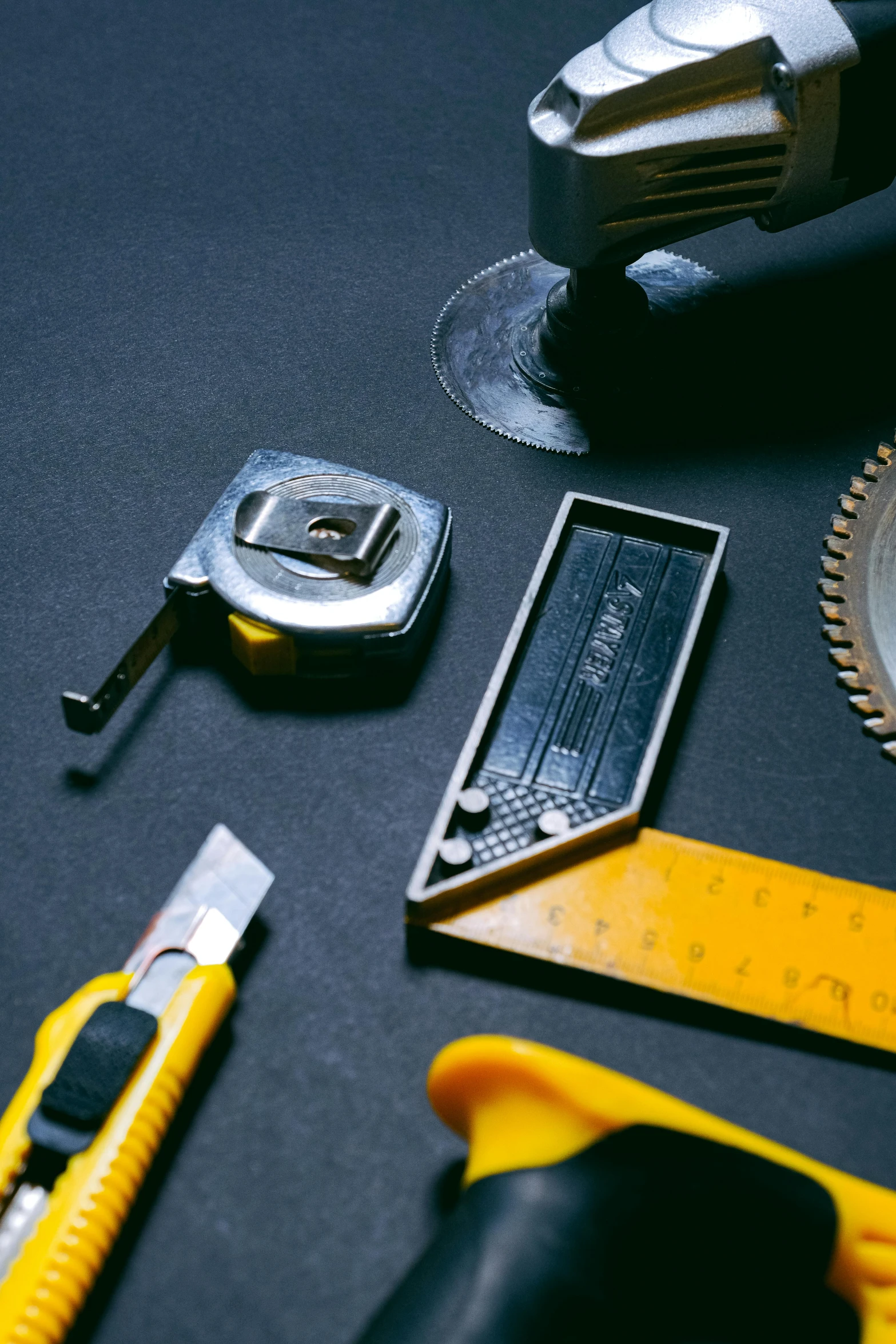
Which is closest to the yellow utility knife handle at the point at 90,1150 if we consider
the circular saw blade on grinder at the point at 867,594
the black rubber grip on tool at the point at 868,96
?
the circular saw blade on grinder at the point at 867,594

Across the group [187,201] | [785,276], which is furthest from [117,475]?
[785,276]

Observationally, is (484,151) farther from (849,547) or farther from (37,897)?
(37,897)

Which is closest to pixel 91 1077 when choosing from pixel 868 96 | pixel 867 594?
pixel 867 594

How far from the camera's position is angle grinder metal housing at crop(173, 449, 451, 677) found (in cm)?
93

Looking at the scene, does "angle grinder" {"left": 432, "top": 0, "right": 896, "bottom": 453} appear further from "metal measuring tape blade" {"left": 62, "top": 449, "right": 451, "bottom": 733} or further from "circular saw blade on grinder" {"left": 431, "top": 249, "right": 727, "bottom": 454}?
"metal measuring tape blade" {"left": 62, "top": 449, "right": 451, "bottom": 733}

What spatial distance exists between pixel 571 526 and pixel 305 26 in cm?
89

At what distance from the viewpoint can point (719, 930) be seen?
841 mm

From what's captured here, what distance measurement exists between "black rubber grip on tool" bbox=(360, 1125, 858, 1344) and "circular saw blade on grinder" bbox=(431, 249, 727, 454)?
0.67 meters

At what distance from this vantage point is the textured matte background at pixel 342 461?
782 mm

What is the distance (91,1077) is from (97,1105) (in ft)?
0.06

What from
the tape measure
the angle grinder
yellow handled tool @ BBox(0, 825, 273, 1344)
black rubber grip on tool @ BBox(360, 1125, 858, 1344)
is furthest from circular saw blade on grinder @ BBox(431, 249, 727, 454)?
black rubber grip on tool @ BBox(360, 1125, 858, 1344)

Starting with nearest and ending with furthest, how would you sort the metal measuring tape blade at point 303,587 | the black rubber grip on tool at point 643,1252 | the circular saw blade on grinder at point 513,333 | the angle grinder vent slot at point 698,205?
the black rubber grip on tool at point 643,1252
the metal measuring tape blade at point 303,587
the angle grinder vent slot at point 698,205
the circular saw blade on grinder at point 513,333

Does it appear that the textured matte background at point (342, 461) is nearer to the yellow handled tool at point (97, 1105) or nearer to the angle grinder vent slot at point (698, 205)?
the yellow handled tool at point (97, 1105)

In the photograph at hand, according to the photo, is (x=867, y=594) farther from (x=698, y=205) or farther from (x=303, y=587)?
(x=303, y=587)
